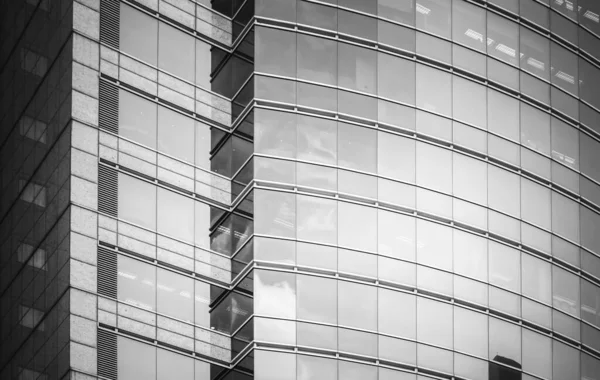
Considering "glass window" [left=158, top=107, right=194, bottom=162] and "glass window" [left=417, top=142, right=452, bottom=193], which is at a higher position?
"glass window" [left=417, top=142, right=452, bottom=193]

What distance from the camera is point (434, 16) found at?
64438 millimetres

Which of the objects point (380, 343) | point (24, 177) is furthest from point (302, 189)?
point (24, 177)

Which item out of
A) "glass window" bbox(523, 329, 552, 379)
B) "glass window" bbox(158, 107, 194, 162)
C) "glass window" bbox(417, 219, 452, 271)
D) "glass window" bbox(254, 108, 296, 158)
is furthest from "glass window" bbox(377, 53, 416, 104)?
"glass window" bbox(523, 329, 552, 379)

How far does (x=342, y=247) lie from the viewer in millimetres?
59438

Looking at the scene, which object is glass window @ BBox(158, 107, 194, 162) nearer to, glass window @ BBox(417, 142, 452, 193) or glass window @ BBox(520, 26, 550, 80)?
glass window @ BBox(417, 142, 452, 193)

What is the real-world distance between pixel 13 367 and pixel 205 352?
9.54 m

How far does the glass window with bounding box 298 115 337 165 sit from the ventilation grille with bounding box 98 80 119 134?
7.02 metres

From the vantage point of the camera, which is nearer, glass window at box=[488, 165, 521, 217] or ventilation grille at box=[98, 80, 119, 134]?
ventilation grille at box=[98, 80, 119, 134]

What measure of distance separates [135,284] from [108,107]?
6.85 metres

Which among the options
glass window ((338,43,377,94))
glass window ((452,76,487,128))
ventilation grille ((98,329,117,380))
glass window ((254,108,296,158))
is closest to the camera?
ventilation grille ((98,329,117,380))

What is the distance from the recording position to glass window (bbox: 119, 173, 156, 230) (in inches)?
2307

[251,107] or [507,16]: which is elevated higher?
[507,16]

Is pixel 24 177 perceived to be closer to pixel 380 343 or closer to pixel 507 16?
pixel 380 343

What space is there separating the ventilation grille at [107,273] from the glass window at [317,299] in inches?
269
